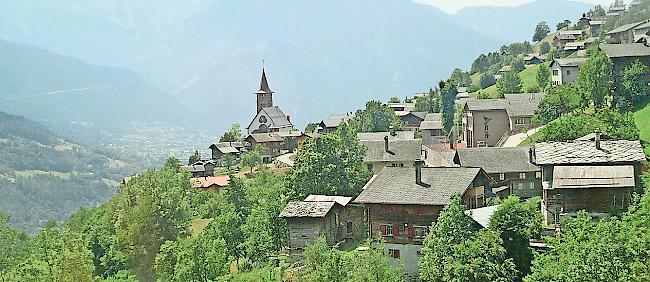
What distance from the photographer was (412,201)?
136 feet

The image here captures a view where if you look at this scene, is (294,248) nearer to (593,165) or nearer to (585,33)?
(593,165)

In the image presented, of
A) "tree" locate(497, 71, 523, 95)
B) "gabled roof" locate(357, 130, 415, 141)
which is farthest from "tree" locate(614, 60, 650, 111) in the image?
"tree" locate(497, 71, 523, 95)

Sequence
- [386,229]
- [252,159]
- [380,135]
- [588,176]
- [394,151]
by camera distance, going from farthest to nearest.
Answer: [252,159], [380,135], [394,151], [386,229], [588,176]

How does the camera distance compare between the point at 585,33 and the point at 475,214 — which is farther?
the point at 585,33

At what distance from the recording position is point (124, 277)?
172 ft

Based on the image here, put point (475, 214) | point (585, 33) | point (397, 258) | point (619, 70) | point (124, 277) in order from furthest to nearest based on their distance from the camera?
point (585, 33)
point (619, 70)
point (124, 277)
point (397, 258)
point (475, 214)

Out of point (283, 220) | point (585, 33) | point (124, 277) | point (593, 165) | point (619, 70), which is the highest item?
point (585, 33)

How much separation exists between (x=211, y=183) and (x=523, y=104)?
106 ft

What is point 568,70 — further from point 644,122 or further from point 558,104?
point 644,122

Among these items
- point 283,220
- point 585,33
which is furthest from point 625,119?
point 585,33

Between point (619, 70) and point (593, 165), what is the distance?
2843 centimetres

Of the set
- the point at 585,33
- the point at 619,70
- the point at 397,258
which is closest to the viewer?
the point at 397,258

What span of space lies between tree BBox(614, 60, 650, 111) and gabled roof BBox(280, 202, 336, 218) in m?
28.6

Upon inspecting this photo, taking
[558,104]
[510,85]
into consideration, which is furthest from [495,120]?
[510,85]
